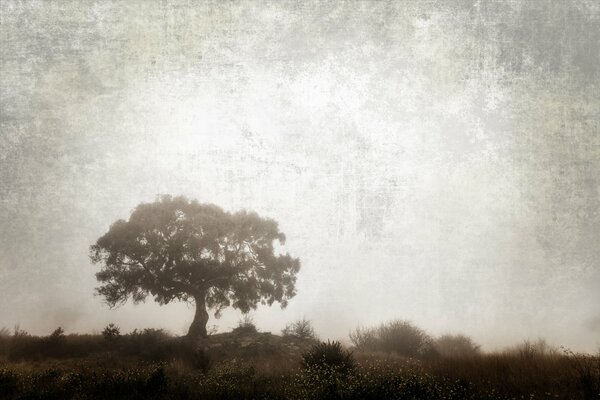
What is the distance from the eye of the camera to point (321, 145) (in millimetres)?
22703

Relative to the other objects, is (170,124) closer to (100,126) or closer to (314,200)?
(100,126)

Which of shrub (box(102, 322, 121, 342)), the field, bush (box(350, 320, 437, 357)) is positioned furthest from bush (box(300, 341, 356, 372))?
shrub (box(102, 322, 121, 342))

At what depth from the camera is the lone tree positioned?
18.7 m

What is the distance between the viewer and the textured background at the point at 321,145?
1862 cm

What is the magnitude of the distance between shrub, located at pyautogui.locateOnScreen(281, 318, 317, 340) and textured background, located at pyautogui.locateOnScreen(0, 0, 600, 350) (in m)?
1.36

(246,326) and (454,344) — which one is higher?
(246,326)

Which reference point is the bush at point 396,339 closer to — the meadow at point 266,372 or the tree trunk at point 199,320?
the meadow at point 266,372

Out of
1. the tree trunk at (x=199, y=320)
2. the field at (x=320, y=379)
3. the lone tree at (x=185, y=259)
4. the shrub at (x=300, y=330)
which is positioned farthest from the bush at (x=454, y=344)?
the tree trunk at (x=199, y=320)

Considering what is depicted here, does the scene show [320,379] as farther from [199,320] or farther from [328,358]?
[199,320]

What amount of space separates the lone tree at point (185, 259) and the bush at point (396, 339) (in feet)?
16.5

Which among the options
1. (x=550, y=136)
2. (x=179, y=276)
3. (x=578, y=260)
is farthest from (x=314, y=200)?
(x=578, y=260)

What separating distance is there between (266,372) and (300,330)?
345 inches

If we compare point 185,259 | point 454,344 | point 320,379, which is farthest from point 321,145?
point 320,379

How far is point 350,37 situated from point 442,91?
6062 mm
